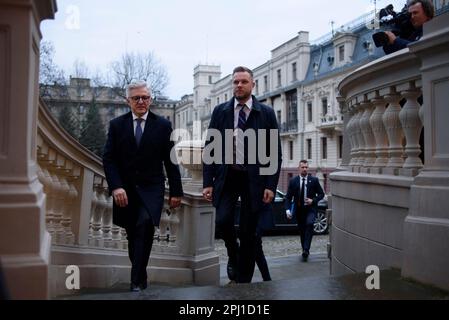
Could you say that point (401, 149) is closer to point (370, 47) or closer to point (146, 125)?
point (146, 125)

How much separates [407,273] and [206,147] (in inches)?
77.8

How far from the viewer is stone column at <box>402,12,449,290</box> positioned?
345 cm

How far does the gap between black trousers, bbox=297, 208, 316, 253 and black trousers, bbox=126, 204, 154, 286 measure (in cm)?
620

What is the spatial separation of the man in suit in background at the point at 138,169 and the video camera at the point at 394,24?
7.34ft

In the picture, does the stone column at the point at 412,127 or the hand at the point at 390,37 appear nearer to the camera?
the stone column at the point at 412,127

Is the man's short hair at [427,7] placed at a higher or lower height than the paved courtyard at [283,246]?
higher

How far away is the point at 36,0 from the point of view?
2844 millimetres

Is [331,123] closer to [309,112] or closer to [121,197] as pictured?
[309,112]

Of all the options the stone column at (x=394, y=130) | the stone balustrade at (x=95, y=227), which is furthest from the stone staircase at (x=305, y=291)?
the stone balustrade at (x=95, y=227)

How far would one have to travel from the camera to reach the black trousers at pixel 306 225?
10.5 m

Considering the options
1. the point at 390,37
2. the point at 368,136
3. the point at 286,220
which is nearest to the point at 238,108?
the point at 368,136

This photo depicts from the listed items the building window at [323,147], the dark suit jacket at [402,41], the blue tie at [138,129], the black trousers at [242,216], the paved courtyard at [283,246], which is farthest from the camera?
the building window at [323,147]

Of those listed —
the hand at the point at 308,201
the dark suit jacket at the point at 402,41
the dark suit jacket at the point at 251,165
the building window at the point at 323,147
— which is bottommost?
the hand at the point at 308,201

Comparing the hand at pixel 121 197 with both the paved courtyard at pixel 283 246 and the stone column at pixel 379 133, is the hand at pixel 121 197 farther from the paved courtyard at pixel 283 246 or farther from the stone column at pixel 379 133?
the paved courtyard at pixel 283 246
